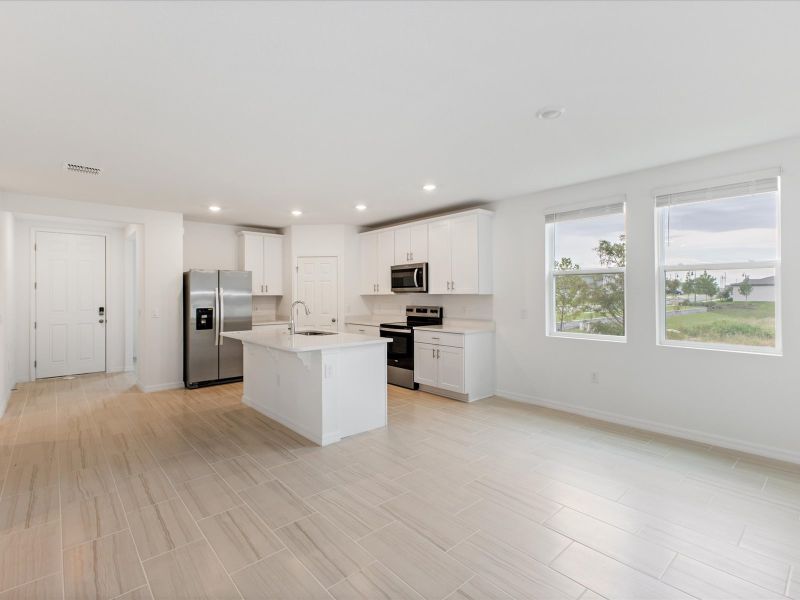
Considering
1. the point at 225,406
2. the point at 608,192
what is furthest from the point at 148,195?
the point at 608,192

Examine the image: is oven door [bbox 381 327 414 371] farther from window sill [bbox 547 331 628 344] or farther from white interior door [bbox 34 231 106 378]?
white interior door [bbox 34 231 106 378]

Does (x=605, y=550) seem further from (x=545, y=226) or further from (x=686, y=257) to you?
(x=545, y=226)

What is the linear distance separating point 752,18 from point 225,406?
527cm

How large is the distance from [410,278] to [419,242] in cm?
53

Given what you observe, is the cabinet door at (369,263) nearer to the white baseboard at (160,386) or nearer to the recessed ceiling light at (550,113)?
the white baseboard at (160,386)

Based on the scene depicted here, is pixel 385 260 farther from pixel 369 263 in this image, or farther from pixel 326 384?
pixel 326 384

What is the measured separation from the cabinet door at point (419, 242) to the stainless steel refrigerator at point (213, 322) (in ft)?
8.19

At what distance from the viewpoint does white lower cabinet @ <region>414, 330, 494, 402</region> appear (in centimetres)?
485

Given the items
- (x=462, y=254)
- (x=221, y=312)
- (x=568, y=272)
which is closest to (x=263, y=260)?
(x=221, y=312)

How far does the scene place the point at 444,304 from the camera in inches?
232

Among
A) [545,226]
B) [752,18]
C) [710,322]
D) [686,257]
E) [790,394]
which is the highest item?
[752,18]

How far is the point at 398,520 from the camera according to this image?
91.7 inches

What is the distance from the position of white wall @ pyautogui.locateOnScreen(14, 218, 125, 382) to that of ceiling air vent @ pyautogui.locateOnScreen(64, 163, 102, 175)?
231 centimetres

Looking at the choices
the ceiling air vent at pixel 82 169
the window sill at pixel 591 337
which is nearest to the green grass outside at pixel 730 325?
the window sill at pixel 591 337
